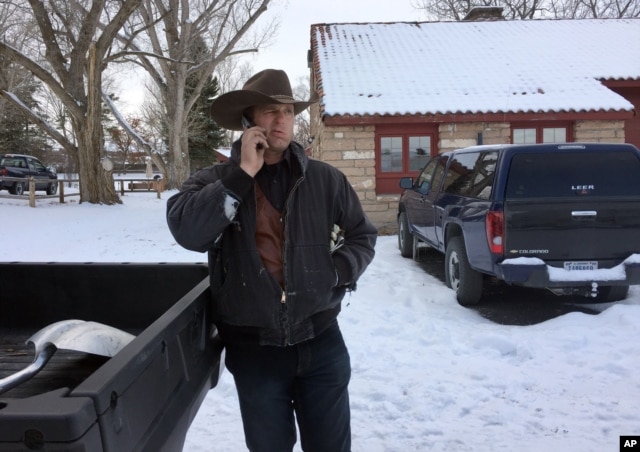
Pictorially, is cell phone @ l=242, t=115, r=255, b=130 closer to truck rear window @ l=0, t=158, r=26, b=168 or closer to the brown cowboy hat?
the brown cowboy hat

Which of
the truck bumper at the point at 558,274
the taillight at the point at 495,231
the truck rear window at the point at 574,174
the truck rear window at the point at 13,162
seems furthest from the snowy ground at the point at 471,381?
the truck rear window at the point at 13,162

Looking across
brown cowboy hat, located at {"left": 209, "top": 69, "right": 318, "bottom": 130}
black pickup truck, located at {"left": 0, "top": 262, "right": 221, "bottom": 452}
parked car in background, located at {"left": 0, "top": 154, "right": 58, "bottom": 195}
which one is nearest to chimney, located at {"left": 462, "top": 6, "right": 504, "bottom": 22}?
parked car in background, located at {"left": 0, "top": 154, "right": 58, "bottom": 195}

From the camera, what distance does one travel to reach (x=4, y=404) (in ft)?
3.97

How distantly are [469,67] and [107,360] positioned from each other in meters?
14.0

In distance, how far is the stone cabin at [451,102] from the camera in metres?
12.0

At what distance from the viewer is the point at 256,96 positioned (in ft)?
6.51

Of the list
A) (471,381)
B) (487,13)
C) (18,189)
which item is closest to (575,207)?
(471,381)

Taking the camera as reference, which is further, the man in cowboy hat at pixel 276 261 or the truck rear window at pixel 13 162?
the truck rear window at pixel 13 162

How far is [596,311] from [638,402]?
2296 millimetres

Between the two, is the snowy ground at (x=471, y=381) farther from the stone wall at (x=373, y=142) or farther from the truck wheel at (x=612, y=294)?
the stone wall at (x=373, y=142)

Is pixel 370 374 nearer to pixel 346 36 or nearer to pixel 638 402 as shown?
pixel 638 402

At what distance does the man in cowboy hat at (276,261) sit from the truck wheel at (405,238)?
688cm

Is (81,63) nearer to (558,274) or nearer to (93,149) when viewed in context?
(93,149)

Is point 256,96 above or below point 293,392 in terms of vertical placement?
above
